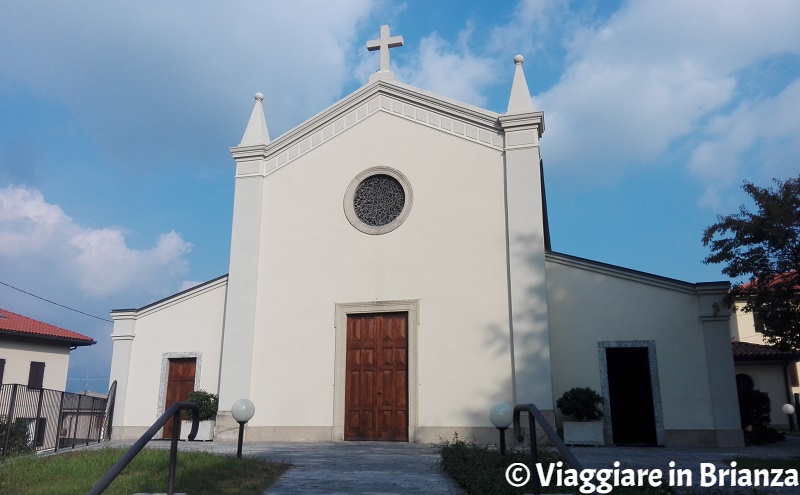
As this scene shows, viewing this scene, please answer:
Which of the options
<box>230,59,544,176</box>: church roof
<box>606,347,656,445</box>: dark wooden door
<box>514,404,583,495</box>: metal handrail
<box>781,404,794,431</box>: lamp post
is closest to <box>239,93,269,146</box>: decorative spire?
<box>230,59,544,176</box>: church roof

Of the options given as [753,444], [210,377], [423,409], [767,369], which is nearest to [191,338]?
[210,377]

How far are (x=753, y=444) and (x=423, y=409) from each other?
744cm

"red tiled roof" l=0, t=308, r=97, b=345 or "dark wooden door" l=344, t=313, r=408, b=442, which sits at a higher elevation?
"red tiled roof" l=0, t=308, r=97, b=345

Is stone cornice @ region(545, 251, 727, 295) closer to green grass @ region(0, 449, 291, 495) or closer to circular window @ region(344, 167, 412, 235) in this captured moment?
circular window @ region(344, 167, 412, 235)

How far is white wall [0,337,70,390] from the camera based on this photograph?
2195cm

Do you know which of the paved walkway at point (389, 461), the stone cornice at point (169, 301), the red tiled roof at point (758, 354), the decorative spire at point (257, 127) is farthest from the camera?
the red tiled roof at point (758, 354)

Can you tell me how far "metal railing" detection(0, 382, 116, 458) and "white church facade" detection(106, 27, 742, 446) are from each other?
2.50 ft

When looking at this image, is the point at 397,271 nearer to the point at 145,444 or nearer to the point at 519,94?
the point at 519,94

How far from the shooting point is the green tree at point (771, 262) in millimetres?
12297

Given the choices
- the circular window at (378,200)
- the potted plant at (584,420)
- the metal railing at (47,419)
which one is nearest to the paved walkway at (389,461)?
the potted plant at (584,420)

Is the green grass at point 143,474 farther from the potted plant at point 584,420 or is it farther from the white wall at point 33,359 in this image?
the white wall at point 33,359

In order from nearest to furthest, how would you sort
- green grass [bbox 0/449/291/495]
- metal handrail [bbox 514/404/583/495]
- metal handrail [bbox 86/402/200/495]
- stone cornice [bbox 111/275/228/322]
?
1. metal handrail [bbox 514/404/583/495]
2. metal handrail [bbox 86/402/200/495]
3. green grass [bbox 0/449/291/495]
4. stone cornice [bbox 111/275/228/322]

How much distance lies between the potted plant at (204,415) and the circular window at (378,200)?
5457mm

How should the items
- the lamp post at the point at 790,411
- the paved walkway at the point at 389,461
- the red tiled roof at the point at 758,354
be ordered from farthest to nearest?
the red tiled roof at the point at 758,354 < the lamp post at the point at 790,411 < the paved walkway at the point at 389,461
